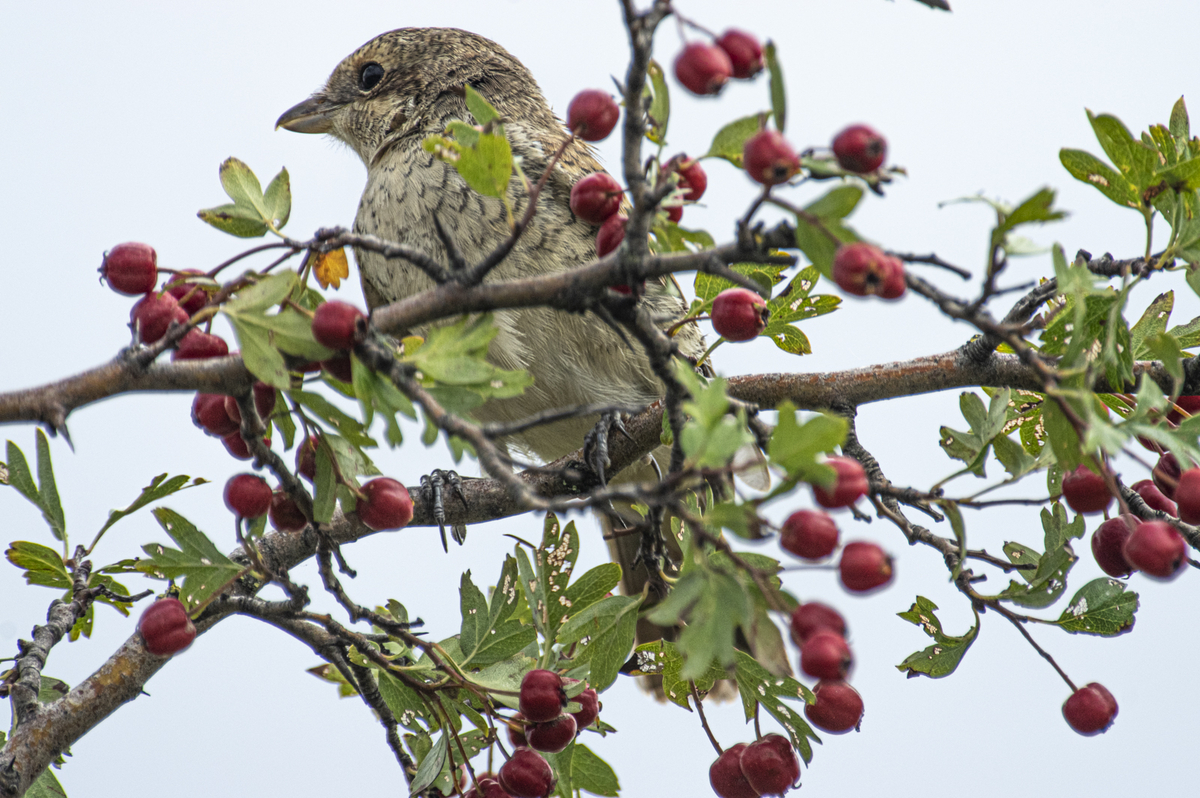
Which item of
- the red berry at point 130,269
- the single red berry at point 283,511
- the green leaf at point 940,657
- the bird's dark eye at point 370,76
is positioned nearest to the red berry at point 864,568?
the green leaf at point 940,657

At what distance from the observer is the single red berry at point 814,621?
104cm

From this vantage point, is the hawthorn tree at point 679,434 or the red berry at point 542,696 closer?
the hawthorn tree at point 679,434

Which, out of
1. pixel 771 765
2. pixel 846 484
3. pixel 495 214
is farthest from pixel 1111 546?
pixel 495 214

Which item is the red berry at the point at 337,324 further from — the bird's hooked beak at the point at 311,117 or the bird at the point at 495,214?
the bird's hooked beak at the point at 311,117

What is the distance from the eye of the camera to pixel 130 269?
145 centimetres

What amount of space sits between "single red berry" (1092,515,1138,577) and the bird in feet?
4.23

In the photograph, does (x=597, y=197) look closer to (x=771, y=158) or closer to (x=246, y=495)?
(x=771, y=158)

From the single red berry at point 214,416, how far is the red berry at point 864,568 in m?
0.88

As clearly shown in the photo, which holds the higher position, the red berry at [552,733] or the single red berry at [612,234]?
the single red berry at [612,234]

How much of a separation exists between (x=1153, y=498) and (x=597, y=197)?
115 centimetres

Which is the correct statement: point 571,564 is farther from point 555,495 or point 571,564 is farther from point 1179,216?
point 1179,216

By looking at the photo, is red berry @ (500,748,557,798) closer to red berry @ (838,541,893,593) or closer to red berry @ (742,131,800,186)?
red berry @ (838,541,893,593)

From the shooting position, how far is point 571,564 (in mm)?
1693

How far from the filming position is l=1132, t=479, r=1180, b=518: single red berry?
182cm
